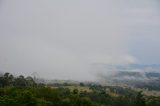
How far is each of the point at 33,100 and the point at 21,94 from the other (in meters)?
4.45

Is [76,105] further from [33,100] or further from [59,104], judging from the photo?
[33,100]

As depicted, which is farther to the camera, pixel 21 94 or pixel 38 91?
pixel 38 91

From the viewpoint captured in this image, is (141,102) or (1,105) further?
(141,102)

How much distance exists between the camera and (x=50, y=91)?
97875mm

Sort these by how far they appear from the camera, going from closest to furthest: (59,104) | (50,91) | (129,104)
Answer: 1. (59,104)
2. (50,91)
3. (129,104)

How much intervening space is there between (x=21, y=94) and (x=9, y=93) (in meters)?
8.45

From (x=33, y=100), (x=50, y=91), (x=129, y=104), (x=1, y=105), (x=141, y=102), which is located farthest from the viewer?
(x=129, y=104)

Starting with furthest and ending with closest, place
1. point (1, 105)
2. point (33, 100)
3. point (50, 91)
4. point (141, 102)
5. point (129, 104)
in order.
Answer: point (129, 104) → point (141, 102) → point (50, 91) → point (33, 100) → point (1, 105)

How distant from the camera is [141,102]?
4419 inches

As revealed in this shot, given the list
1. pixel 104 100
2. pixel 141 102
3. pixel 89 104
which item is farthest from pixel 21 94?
pixel 104 100

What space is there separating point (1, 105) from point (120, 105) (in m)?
64.8

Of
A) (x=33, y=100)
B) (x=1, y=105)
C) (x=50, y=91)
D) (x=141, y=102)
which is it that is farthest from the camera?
(x=141, y=102)

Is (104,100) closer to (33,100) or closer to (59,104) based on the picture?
(59,104)

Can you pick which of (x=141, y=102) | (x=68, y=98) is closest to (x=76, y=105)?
(x=68, y=98)
